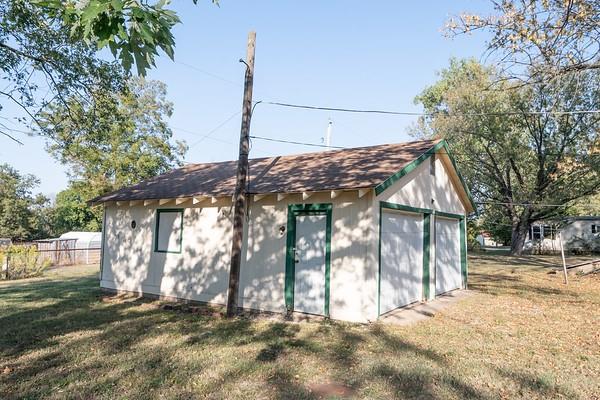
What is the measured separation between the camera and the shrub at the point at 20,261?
15.2 meters

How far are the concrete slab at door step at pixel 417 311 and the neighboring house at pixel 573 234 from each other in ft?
83.2

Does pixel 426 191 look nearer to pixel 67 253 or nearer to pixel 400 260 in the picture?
pixel 400 260

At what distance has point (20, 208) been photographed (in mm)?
41688

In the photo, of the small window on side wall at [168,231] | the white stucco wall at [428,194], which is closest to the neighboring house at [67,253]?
the small window on side wall at [168,231]

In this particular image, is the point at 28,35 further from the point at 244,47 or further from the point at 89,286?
the point at 89,286

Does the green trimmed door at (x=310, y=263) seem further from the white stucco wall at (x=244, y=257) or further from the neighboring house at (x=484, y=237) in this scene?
the neighboring house at (x=484, y=237)

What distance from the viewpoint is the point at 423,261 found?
381 inches

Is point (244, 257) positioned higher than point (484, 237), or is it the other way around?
point (484, 237)

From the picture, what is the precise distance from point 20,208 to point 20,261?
31.9m

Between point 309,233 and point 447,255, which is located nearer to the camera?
point 309,233

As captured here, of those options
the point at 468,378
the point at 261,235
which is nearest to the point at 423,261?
the point at 261,235

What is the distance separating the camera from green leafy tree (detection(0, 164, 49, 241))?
133 feet

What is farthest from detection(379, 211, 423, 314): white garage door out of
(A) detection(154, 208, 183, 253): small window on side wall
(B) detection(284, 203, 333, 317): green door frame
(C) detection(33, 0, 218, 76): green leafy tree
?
(C) detection(33, 0, 218, 76): green leafy tree

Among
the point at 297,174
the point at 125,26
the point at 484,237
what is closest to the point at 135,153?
the point at 297,174
